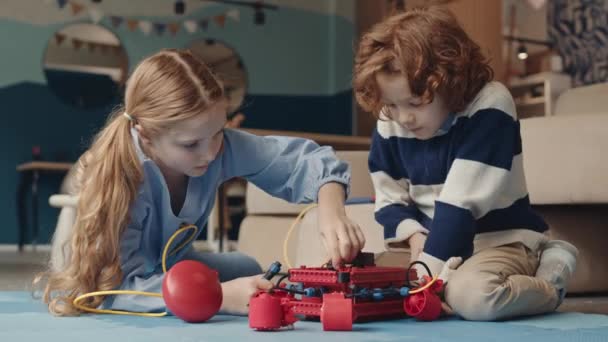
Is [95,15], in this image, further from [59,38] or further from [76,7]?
[59,38]

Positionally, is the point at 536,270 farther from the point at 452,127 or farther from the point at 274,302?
the point at 274,302

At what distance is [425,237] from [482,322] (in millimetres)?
234

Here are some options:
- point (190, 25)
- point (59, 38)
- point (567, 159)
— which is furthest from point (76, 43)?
point (567, 159)

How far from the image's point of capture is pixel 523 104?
15.1 ft

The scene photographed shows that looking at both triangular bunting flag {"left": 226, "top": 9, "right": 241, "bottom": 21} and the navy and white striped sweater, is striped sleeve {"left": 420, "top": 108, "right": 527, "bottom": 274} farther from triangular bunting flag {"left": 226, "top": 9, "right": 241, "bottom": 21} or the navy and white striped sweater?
triangular bunting flag {"left": 226, "top": 9, "right": 241, "bottom": 21}

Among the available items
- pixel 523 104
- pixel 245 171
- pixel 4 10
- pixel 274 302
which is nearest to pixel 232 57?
pixel 4 10

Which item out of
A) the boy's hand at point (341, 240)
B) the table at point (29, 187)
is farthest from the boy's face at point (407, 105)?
the table at point (29, 187)

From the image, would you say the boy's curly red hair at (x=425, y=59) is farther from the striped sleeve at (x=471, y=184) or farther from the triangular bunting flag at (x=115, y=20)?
the triangular bunting flag at (x=115, y=20)

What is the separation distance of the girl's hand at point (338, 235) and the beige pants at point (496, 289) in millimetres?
189

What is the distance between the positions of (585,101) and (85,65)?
3.61 meters

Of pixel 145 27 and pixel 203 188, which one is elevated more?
pixel 145 27

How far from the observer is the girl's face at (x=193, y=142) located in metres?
1.19

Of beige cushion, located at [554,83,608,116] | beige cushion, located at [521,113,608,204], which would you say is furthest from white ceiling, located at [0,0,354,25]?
beige cushion, located at [521,113,608,204]

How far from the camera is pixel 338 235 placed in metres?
1.09
